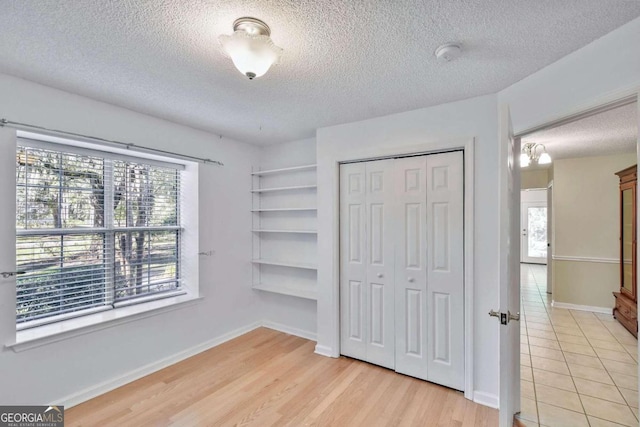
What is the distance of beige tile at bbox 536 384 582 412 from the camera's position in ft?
7.52

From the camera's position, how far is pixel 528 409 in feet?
7.45

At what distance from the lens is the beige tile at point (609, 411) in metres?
2.10

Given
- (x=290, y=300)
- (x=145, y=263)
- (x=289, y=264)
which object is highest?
(x=145, y=263)

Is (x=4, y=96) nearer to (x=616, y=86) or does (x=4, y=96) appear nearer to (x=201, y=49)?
(x=201, y=49)

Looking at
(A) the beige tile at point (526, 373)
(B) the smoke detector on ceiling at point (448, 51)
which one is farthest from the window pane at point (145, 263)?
(A) the beige tile at point (526, 373)

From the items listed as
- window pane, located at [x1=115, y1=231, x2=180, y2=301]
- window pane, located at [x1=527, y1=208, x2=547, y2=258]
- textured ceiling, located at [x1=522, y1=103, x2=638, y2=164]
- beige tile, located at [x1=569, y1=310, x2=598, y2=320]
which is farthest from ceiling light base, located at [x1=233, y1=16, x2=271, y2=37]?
window pane, located at [x1=527, y1=208, x2=547, y2=258]

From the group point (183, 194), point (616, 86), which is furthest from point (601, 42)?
point (183, 194)

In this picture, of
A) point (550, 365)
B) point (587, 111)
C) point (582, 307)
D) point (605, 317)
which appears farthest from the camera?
point (582, 307)

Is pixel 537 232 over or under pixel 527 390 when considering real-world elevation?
over

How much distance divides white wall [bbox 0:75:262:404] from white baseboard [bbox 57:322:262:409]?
0.03 meters

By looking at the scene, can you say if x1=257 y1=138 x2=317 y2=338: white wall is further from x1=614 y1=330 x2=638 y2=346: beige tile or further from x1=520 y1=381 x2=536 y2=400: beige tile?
x1=614 y1=330 x2=638 y2=346: beige tile

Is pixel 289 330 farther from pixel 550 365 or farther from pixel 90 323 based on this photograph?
pixel 550 365

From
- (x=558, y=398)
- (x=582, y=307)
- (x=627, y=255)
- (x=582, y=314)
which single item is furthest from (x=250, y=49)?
(x=582, y=307)

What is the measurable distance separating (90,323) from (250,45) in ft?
8.07
